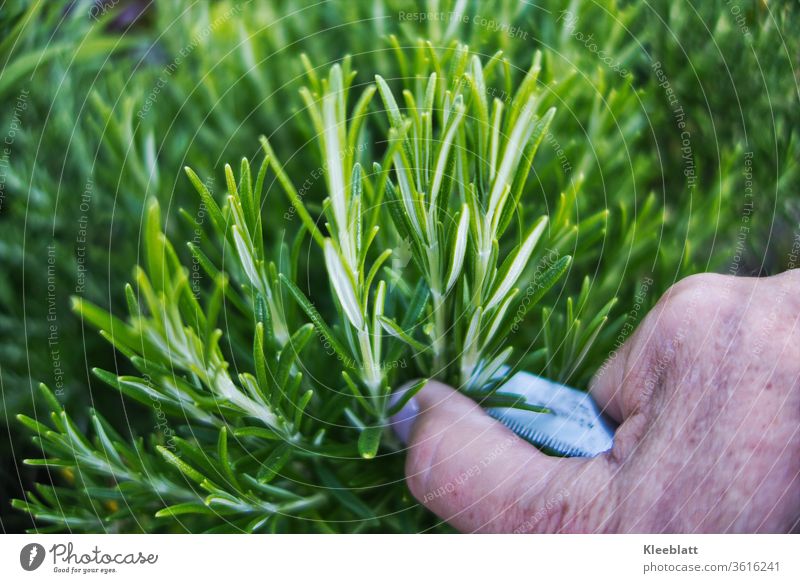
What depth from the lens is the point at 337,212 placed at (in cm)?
27

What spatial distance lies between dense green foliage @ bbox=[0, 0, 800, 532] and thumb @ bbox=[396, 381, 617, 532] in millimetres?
15

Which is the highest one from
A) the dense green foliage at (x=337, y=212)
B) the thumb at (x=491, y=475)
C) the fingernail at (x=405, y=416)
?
the dense green foliage at (x=337, y=212)

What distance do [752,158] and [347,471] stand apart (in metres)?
0.25

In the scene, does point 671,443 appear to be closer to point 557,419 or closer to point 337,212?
point 557,419

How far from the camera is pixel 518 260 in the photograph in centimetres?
28

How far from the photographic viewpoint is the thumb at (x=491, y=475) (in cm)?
30

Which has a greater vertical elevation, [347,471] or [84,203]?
[84,203]

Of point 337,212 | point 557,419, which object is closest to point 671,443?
point 557,419

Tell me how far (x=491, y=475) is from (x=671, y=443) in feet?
0.24

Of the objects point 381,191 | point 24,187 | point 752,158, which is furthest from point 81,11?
point 752,158

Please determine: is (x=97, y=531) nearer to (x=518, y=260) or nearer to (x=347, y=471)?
(x=347, y=471)
